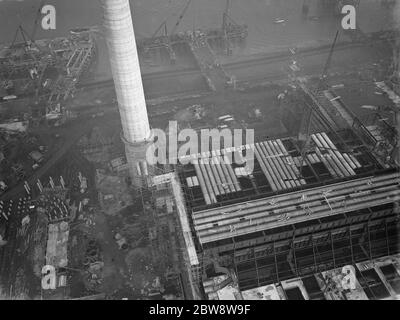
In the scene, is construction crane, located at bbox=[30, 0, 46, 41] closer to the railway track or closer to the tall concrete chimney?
the railway track

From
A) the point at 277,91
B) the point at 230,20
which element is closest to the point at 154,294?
the point at 277,91

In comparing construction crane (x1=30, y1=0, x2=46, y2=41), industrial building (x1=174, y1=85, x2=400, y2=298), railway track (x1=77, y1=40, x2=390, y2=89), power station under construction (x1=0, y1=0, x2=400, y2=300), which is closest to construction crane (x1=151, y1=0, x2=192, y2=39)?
railway track (x1=77, y1=40, x2=390, y2=89)

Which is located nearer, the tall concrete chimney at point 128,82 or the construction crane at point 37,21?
the tall concrete chimney at point 128,82

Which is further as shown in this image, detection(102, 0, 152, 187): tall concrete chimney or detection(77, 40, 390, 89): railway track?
detection(77, 40, 390, 89): railway track

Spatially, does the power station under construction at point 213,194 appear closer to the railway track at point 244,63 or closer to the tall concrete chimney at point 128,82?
the tall concrete chimney at point 128,82

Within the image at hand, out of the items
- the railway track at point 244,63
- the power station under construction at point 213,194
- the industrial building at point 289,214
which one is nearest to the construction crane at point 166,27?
the railway track at point 244,63

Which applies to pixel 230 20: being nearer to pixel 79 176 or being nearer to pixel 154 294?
pixel 79 176

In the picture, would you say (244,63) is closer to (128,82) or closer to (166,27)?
(166,27)
